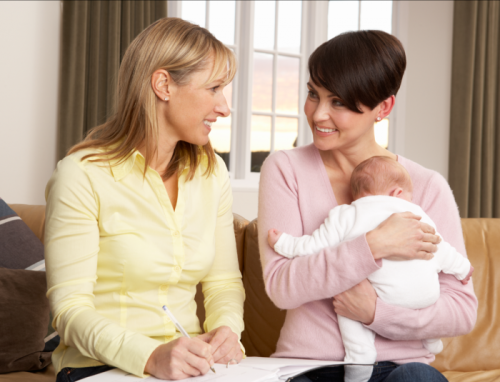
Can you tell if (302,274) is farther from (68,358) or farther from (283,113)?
(283,113)

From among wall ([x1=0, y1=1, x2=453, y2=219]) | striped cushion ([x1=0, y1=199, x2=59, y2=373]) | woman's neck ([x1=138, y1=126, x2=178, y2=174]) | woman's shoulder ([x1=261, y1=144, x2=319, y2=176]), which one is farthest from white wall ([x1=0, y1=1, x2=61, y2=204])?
woman's shoulder ([x1=261, y1=144, x2=319, y2=176])

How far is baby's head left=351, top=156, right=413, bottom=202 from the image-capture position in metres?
1.30

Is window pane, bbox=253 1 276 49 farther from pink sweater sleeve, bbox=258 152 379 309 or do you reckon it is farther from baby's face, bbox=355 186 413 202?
baby's face, bbox=355 186 413 202

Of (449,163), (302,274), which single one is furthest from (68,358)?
(449,163)

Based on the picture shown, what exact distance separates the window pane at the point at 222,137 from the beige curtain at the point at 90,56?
1006 millimetres

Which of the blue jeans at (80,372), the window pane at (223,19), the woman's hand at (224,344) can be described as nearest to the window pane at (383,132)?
the window pane at (223,19)

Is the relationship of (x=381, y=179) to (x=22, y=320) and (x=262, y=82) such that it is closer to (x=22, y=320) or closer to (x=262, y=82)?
(x=22, y=320)

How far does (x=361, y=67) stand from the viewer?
1.28m

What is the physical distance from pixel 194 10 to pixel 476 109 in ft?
8.50

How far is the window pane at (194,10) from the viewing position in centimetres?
415

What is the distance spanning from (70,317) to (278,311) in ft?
3.01

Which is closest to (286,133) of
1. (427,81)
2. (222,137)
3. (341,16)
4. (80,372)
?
(222,137)

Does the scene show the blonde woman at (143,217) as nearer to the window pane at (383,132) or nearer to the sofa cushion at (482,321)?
the sofa cushion at (482,321)

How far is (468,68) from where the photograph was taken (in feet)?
14.8
